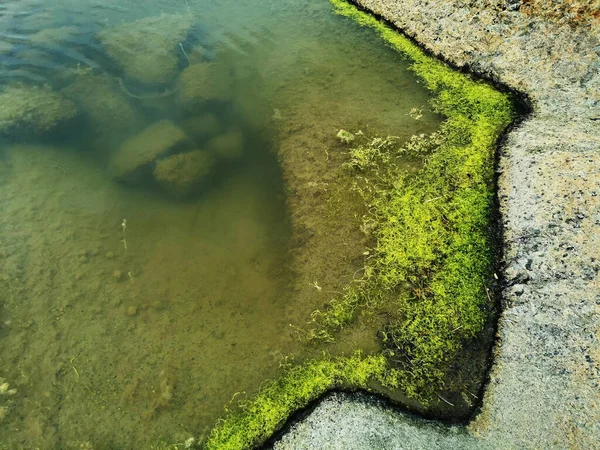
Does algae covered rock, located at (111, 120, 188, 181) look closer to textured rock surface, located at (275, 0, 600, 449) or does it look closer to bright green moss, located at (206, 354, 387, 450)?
bright green moss, located at (206, 354, 387, 450)

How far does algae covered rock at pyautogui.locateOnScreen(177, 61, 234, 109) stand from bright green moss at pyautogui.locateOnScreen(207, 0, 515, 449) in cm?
173

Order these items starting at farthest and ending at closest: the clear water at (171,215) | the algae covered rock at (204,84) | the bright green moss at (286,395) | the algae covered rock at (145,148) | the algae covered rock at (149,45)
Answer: the algae covered rock at (149,45) → the algae covered rock at (204,84) → the algae covered rock at (145,148) → the clear water at (171,215) → the bright green moss at (286,395)

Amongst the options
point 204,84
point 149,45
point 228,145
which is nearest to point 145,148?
point 228,145

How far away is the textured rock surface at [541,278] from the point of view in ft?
6.77

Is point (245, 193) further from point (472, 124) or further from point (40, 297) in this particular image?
point (472, 124)

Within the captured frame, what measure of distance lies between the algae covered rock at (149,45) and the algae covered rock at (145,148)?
0.92 m

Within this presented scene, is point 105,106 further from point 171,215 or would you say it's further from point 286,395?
point 286,395

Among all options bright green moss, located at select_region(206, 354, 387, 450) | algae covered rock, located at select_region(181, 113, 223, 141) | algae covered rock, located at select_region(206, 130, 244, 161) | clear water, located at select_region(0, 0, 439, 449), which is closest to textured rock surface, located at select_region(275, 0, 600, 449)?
bright green moss, located at select_region(206, 354, 387, 450)

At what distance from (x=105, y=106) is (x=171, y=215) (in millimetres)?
1899

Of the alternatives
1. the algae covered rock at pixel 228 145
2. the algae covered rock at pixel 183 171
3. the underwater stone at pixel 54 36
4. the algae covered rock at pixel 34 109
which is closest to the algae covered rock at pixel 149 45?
the underwater stone at pixel 54 36

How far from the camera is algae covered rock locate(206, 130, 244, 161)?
3.83 meters

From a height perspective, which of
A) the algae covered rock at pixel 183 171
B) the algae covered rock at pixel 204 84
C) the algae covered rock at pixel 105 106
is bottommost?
A: the algae covered rock at pixel 183 171

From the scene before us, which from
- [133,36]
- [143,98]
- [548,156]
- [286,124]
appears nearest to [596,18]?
[548,156]

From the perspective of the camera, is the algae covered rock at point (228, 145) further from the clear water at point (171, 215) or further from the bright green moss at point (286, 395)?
the bright green moss at point (286, 395)
